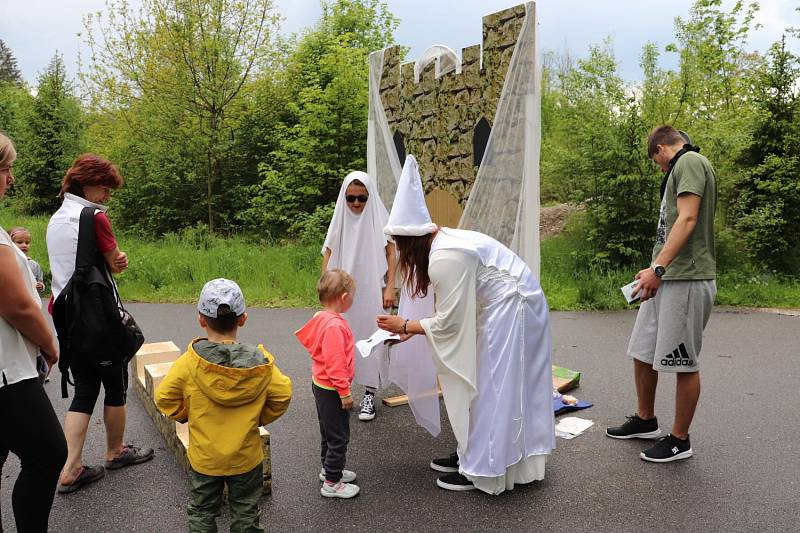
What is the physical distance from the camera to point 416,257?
11.5 feet

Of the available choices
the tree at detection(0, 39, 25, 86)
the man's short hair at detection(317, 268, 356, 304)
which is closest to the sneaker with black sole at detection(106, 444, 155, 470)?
Answer: the man's short hair at detection(317, 268, 356, 304)

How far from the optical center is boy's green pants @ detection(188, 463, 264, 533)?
2633mm

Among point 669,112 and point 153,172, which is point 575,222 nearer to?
point 669,112

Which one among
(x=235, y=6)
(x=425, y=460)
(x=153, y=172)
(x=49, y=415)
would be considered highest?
(x=235, y=6)

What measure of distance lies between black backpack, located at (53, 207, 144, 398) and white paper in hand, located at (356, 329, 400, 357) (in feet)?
4.27

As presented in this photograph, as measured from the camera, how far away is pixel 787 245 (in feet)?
37.2

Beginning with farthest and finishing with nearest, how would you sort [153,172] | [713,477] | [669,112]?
[153,172], [669,112], [713,477]

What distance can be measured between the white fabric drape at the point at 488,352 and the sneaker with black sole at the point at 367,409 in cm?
133

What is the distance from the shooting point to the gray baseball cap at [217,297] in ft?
8.54

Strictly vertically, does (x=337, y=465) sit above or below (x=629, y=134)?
below

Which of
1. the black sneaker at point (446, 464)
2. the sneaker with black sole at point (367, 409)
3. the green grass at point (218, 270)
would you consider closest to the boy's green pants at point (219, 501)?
Answer: the black sneaker at point (446, 464)

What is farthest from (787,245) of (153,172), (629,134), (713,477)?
(153,172)

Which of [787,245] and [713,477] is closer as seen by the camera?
[713,477]

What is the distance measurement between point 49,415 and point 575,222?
1140 cm
